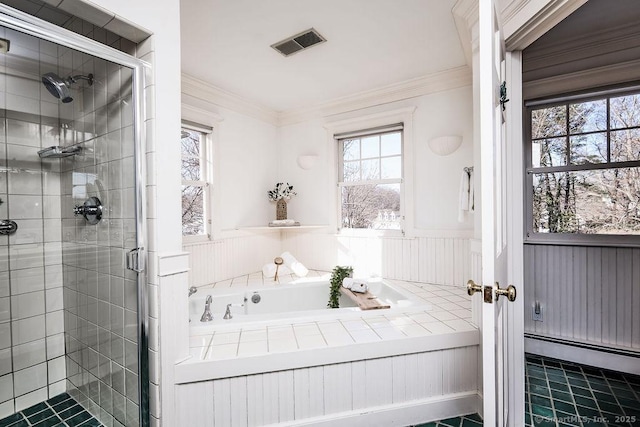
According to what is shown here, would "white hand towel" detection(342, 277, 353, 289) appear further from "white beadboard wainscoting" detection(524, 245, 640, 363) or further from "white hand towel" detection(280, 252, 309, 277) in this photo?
"white beadboard wainscoting" detection(524, 245, 640, 363)

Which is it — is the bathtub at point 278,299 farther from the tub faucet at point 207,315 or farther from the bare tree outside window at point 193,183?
the bare tree outside window at point 193,183

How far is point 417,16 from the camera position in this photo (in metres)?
1.88

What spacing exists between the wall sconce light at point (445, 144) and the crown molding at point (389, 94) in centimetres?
46

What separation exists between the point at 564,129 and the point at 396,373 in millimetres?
2262

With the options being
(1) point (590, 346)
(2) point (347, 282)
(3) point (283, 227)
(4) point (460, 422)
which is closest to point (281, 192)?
(3) point (283, 227)

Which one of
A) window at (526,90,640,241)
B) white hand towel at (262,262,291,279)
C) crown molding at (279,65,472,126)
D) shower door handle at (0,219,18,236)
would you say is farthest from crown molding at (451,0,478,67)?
shower door handle at (0,219,18,236)

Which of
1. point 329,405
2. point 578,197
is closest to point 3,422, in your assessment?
point 329,405

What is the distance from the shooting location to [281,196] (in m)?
3.46

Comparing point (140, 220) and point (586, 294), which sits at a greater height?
point (140, 220)

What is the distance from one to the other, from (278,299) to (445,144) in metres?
A: 2.05

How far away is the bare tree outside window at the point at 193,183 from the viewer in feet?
9.07

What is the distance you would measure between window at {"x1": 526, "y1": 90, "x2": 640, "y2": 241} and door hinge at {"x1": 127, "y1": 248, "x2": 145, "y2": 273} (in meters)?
2.73

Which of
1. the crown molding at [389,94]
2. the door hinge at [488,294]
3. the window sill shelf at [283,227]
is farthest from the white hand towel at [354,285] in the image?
the crown molding at [389,94]

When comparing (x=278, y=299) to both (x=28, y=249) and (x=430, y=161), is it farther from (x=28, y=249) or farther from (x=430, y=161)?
(x=430, y=161)
